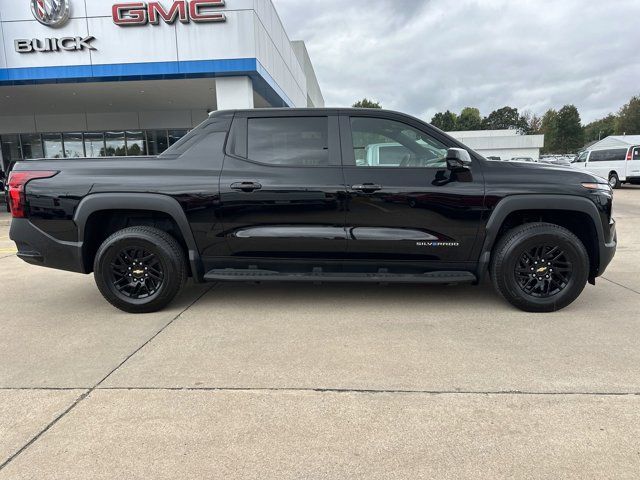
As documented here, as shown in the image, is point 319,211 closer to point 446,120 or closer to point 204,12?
point 204,12

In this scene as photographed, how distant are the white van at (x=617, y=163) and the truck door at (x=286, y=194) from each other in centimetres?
2037

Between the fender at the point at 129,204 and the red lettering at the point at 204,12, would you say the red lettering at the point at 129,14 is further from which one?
the fender at the point at 129,204

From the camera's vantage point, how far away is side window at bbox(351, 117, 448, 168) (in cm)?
413

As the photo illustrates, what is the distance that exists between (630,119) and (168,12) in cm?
8779

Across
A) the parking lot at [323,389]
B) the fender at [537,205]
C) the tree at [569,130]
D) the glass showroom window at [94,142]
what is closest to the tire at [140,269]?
the parking lot at [323,389]

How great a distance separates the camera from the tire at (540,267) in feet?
13.1

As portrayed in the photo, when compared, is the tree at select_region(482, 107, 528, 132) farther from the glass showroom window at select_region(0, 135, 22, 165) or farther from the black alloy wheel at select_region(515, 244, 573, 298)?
the black alloy wheel at select_region(515, 244, 573, 298)

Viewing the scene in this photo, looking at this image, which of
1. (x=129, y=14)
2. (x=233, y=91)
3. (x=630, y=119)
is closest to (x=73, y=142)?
(x=129, y=14)

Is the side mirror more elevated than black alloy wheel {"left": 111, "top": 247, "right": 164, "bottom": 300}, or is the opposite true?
the side mirror

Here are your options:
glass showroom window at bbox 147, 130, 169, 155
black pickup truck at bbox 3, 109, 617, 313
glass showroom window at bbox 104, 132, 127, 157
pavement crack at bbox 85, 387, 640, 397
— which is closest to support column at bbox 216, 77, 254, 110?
glass showroom window at bbox 147, 130, 169, 155

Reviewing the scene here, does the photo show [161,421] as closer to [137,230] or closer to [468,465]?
[468,465]

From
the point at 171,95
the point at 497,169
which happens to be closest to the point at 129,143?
the point at 171,95

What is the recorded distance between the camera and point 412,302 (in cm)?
450

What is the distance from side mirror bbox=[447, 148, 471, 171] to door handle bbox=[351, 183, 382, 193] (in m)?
0.64
